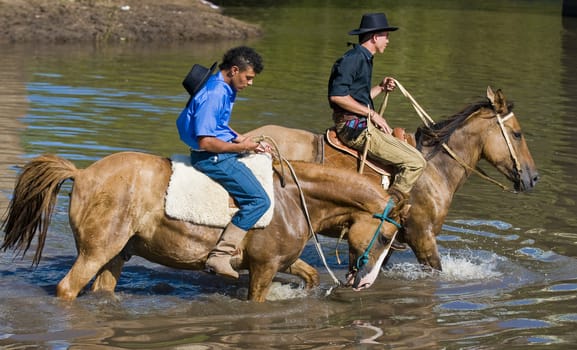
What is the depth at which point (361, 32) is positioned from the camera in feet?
32.2

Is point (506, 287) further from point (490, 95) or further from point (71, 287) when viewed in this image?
point (71, 287)

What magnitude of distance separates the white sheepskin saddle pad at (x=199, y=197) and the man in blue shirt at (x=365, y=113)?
5.58ft

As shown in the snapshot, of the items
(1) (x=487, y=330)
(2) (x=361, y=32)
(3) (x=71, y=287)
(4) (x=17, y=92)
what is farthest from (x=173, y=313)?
(4) (x=17, y=92)

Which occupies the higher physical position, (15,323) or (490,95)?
(490,95)

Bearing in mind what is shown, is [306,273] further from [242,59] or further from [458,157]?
[242,59]

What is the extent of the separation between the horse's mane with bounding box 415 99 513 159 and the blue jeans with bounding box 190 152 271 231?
110 inches

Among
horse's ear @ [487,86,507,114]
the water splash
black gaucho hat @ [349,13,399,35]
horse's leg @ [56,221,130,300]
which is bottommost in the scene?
the water splash

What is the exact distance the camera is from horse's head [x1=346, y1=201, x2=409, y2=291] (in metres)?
8.30

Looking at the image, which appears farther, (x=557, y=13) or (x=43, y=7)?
(x=557, y=13)

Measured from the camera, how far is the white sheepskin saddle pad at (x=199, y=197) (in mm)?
8133

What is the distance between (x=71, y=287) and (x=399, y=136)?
12.6 ft

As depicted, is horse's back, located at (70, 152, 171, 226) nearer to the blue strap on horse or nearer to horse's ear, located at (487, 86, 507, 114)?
the blue strap on horse

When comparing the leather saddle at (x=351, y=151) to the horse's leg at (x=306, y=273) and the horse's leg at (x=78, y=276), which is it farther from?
the horse's leg at (x=78, y=276)

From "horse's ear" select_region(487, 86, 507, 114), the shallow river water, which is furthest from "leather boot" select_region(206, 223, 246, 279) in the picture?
"horse's ear" select_region(487, 86, 507, 114)
